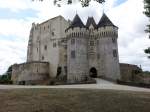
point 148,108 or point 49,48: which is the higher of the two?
point 49,48

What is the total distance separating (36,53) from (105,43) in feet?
73.5

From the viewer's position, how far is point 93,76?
4875 cm

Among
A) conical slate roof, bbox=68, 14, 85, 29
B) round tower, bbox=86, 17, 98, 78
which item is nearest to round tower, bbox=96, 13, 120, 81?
round tower, bbox=86, 17, 98, 78

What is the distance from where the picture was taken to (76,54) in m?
47.0

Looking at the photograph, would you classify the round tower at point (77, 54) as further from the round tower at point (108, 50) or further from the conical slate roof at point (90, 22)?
the conical slate roof at point (90, 22)

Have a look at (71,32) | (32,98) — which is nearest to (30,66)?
(71,32)

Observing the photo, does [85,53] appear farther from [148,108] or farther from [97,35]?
[148,108]

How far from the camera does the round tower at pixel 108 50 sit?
4662 cm

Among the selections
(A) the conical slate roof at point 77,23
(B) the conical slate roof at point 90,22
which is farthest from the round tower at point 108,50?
(A) the conical slate roof at point 77,23

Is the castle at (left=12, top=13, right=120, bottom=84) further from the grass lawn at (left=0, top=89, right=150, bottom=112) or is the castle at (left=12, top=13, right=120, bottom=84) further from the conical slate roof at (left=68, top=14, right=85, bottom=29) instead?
the grass lawn at (left=0, top=89, right=150, bottom=112)

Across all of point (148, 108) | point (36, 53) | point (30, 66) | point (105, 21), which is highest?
point (105, 21)

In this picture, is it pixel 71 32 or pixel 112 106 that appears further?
pixel 71 32

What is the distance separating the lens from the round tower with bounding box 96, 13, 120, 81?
46.6 metres

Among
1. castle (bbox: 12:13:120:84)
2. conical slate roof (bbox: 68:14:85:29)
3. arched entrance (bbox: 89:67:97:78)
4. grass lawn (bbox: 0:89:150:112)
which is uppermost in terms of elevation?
conical slate roof (bbox: 68:14:85:29)
